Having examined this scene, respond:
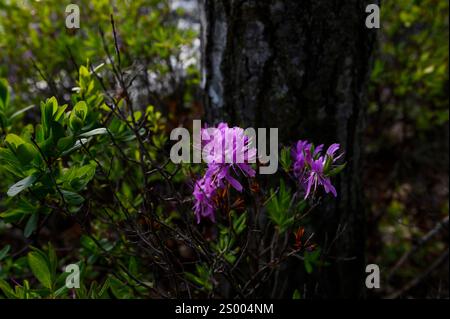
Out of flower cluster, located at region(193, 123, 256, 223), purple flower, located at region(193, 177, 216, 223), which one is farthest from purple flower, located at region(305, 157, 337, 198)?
purple flower, located at region(193, 177, 216, 223)

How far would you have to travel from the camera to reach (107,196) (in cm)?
221

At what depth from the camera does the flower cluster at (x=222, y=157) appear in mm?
1217

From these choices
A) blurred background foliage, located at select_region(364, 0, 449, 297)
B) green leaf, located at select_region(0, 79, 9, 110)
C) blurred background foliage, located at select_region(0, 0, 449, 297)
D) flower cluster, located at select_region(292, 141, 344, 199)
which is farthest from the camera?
blurred background foliage, located at select_region(364, 0, 449, 297)

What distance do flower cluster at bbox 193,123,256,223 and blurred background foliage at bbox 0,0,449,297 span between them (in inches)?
42.8

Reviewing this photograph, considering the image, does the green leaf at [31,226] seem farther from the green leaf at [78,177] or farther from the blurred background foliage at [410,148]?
the blurred background foliage at [410,148]

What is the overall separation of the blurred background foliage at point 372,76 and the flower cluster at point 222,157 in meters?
1.09

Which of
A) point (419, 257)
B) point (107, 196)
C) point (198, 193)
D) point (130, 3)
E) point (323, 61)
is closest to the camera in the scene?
point (198, 193)

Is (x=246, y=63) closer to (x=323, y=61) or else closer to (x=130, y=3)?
(x=323, y=61)

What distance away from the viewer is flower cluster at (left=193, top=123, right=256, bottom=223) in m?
1.22

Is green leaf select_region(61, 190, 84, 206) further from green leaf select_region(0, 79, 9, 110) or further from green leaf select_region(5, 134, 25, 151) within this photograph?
green leaf select_region(0, 79, 9, 110)

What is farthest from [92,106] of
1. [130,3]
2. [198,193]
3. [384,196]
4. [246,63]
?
[384,196]

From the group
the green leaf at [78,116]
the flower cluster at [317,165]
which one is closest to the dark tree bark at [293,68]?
the flower cluster at [317,165]

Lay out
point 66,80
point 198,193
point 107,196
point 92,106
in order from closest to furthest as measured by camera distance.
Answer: point 198,193 < point 92,106 < point 107,196 < point 66,80
